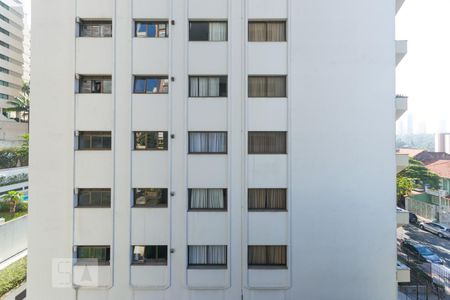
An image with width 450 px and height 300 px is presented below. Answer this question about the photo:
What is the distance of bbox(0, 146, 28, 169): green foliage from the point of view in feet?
60.2

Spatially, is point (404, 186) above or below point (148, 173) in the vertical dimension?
below

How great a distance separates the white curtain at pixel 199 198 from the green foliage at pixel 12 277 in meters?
9.51

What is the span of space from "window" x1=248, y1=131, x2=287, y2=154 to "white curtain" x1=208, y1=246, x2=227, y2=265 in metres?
3.71

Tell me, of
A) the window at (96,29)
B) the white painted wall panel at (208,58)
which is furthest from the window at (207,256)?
the window at (96,29)

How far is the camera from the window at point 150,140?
25.8ft

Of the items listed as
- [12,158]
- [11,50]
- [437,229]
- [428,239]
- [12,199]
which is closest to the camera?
[12,199]

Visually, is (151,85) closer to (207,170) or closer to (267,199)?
(207,170)

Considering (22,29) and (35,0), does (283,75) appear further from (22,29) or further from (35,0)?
(22,29)

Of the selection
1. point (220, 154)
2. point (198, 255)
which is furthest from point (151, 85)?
point (198, 255)

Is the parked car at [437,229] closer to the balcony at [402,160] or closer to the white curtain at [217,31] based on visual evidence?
the balcony at [402,160]

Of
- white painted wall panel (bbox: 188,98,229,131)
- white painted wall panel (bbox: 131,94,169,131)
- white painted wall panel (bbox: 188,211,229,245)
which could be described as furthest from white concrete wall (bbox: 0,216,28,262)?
white painted wall panel (bbox: 188,98,229,131)

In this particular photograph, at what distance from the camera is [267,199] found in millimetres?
7938

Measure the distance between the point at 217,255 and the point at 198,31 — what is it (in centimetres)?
802

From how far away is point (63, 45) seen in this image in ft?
25.6
